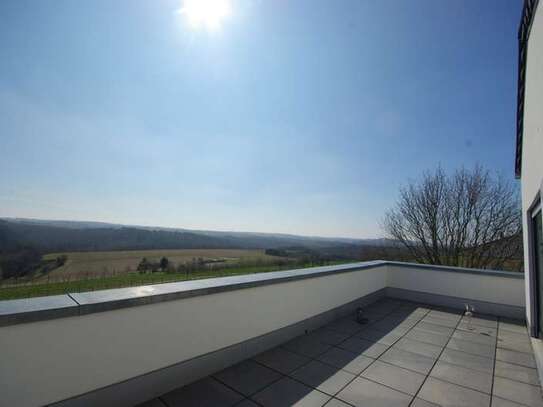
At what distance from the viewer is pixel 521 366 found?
272 cm

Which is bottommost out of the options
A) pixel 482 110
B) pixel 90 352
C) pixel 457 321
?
pixel 457 321

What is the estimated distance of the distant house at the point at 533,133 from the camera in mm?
2291

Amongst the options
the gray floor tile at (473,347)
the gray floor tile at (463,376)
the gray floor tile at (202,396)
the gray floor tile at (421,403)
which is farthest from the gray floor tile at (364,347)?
the gray floor tile at (202,396)

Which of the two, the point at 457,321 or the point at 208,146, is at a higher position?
the point at 208,146

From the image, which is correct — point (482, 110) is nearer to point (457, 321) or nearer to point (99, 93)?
point (457, 321)

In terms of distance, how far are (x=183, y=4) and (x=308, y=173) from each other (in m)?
9.24

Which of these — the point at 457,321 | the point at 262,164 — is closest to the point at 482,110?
the point at 457,321

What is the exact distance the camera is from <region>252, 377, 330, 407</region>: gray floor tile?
6.61ft

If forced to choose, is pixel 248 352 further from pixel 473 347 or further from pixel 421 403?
pixel 473 347

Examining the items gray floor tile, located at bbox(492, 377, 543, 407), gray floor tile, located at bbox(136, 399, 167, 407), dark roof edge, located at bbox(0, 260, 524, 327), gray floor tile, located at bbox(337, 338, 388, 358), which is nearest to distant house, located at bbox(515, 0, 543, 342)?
gray floor tile, located at bbox(492, 377, 543, 407)

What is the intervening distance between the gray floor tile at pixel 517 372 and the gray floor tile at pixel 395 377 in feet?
2.91

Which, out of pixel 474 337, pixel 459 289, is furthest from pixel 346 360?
pixel 459 289

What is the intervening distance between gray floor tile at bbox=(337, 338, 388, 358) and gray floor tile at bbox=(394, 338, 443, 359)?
0.24 meters

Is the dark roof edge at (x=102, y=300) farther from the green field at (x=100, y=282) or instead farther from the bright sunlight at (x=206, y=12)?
the green field at (x=100, y=282)
